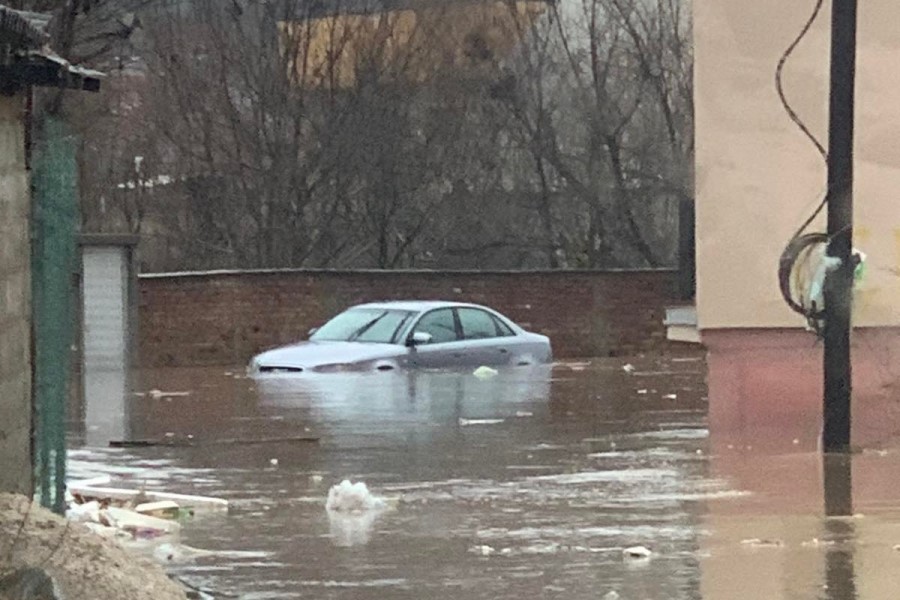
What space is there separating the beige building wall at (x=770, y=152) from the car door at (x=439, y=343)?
10.3 metres

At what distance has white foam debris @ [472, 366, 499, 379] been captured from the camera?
27.2 metres

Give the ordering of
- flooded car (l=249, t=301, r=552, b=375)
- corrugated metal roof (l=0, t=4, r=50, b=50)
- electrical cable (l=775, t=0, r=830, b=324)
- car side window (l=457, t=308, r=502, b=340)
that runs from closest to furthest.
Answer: corrugated metal roof (l=0, t=4, r=50, b=50), electrical cable (l=775, t=0, r=830, b=324), flooded car (l=249, t=301, r=552, b=375), car side window (l=457, t=308, r=502, b=340)

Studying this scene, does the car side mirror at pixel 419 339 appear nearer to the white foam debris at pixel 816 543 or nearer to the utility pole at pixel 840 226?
the utility pole at pixel 840 226

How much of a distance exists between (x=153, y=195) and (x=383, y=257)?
5312 mm

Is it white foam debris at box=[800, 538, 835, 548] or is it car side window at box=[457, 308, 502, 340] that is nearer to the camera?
white foam debris at box=[800, 538, 835, 548]

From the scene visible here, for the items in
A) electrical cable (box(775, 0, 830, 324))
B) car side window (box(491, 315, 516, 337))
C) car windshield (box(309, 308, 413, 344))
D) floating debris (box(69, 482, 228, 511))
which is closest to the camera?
floating debris (box(69, 482, 228, 511))

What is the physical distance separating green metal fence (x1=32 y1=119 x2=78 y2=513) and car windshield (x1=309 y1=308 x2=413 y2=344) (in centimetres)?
1715

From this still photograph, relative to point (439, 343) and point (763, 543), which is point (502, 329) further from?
point (763, 543)

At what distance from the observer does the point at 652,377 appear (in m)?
28.7

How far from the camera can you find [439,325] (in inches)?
1121

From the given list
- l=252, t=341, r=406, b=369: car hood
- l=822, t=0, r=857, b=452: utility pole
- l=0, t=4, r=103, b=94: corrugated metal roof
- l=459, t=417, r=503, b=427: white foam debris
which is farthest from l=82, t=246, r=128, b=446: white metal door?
l=0, t=4, r=103, b=94: corrugated metal roof

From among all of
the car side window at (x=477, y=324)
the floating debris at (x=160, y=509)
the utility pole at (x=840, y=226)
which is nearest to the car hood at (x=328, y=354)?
the car side window at (x=477, y=324)

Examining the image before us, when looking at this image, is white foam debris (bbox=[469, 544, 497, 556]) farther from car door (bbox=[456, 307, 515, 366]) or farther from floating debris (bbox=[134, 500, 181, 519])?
car door (bbox=[456, 307, 515, 366])

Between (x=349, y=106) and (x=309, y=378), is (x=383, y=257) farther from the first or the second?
(x=309, y=378)
